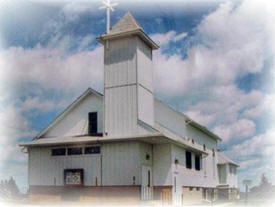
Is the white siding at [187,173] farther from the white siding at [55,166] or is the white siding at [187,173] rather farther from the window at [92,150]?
the white siding at [55,166]

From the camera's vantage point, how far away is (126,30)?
25.0 metres

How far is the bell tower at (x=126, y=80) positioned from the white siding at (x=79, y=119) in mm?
1645

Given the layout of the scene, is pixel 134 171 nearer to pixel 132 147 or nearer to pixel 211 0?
pixel 132 147

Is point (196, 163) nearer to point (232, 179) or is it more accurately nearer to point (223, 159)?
point (223, 159)

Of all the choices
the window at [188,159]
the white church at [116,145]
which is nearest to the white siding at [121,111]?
the white church at [116,145]

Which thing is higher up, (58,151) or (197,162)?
(58,151)

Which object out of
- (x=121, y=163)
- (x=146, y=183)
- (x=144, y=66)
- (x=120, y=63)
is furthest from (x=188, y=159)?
(x=120, y=63)

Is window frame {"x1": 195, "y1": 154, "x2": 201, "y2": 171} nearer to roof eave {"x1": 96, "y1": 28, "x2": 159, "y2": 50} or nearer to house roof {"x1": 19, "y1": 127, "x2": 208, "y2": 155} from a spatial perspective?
house roof {"x1": 19, "y1": 127, "x2": 208, "y2": 155}

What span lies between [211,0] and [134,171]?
10.3 meters

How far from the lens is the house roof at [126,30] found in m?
24.8

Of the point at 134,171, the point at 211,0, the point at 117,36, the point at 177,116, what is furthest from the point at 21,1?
the point at 177,116

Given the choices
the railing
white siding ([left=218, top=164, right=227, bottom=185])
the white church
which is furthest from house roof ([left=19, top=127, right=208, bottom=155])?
white siding ([left=218, top=164, right=227, bottom=185])

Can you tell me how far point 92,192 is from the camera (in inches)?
960

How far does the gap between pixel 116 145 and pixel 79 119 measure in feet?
13.6
